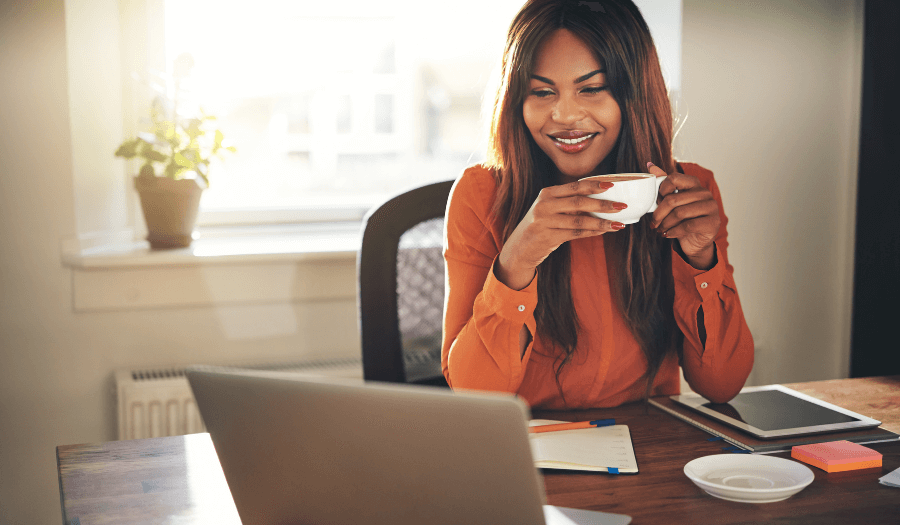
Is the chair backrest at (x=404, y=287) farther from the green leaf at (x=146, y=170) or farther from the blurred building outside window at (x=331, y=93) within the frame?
the blurred building outside window at (x=331, y=93)

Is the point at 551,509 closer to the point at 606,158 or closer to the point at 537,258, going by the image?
the point at 537,258

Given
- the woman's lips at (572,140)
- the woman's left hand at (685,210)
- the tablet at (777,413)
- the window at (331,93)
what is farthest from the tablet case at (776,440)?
the window at (331,93)

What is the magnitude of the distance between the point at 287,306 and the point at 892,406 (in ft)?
4.50

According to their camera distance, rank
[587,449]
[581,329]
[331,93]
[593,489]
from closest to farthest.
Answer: [593,489] < [587,449] < [581,329] < [331,93]

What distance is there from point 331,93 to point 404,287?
40.0 inches

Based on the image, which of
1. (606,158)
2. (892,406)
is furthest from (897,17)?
(892,406)

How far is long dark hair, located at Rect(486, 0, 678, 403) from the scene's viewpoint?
1229 millimetres

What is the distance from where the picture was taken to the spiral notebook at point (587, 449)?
0.85m

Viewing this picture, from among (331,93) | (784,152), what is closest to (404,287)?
(331,93)

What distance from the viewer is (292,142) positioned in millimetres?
2211

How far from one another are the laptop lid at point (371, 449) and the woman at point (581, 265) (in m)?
0.57

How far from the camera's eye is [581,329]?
1.29 m

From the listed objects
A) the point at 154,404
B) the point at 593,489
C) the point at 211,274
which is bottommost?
the point at 154,404

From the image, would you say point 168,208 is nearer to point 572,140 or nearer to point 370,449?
point 572,140
